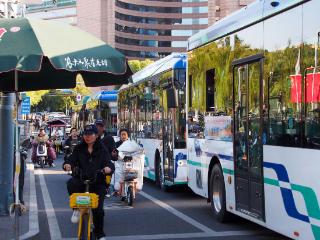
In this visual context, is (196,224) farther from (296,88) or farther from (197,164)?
(296,88)

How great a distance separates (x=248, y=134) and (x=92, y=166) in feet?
7.47

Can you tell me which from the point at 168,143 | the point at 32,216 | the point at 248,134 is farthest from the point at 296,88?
the point at 168,143

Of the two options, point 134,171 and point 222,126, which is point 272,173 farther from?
point 134,171

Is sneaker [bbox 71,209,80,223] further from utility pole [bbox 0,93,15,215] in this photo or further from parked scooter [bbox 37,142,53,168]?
parked scooter [bbox 37,142,53,168]

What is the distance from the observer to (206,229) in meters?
10.4

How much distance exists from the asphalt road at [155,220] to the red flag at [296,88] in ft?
9.48

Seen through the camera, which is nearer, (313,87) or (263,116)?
(313,87)

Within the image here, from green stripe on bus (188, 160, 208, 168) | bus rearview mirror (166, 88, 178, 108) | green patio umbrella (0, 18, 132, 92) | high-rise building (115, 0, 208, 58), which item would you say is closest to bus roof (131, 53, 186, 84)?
bus rearview mirror (166, 88, 178, 108)

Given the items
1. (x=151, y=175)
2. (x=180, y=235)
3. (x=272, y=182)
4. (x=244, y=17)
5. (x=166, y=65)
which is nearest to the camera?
(x=272, y=182)

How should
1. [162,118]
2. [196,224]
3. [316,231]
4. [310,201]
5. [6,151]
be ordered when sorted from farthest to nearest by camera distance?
[162,118]
[6,151]
[196,224]
[310,201]
[316,231]

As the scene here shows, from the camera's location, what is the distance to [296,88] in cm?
741

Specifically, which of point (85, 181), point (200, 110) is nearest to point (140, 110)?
point (200, 110)

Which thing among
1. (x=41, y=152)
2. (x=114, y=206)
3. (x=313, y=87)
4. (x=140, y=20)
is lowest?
(x=114, y=206)

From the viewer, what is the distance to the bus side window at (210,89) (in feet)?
36.6
